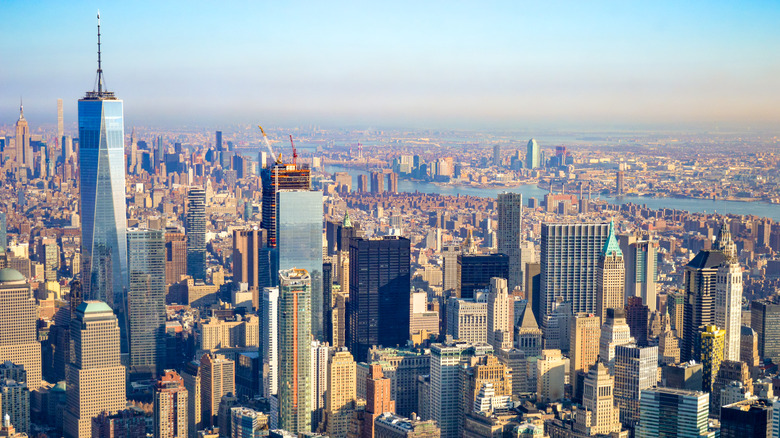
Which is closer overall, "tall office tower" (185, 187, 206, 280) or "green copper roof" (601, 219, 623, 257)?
"green copper roof" (601, 219, 623, 257)

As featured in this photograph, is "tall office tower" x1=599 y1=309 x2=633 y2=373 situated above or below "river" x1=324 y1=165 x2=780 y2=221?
below

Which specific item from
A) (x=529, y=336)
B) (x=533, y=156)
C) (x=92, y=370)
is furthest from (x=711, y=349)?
(x=92, y=370)

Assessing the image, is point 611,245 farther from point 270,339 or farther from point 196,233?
point 196,233

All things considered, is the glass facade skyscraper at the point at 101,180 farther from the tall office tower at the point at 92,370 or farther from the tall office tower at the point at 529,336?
the tall office tower at the point at 529,336

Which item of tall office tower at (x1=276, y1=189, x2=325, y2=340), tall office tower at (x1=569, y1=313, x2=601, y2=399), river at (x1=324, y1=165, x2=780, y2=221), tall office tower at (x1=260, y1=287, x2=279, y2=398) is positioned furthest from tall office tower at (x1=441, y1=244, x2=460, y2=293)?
tall office tower at (x1=260, y1=287, x2=279, y2=398)

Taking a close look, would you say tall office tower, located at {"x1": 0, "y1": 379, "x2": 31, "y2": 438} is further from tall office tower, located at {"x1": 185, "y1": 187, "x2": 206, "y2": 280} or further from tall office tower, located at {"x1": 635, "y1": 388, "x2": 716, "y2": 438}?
tall office tower, located at {"x1": 185, "y1": 187, "x2": 206, "y2": 280}

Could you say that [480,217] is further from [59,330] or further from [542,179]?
[59,330]

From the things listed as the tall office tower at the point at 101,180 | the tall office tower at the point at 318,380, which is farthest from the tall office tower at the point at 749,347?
the tall office tower at the point at 101,180
